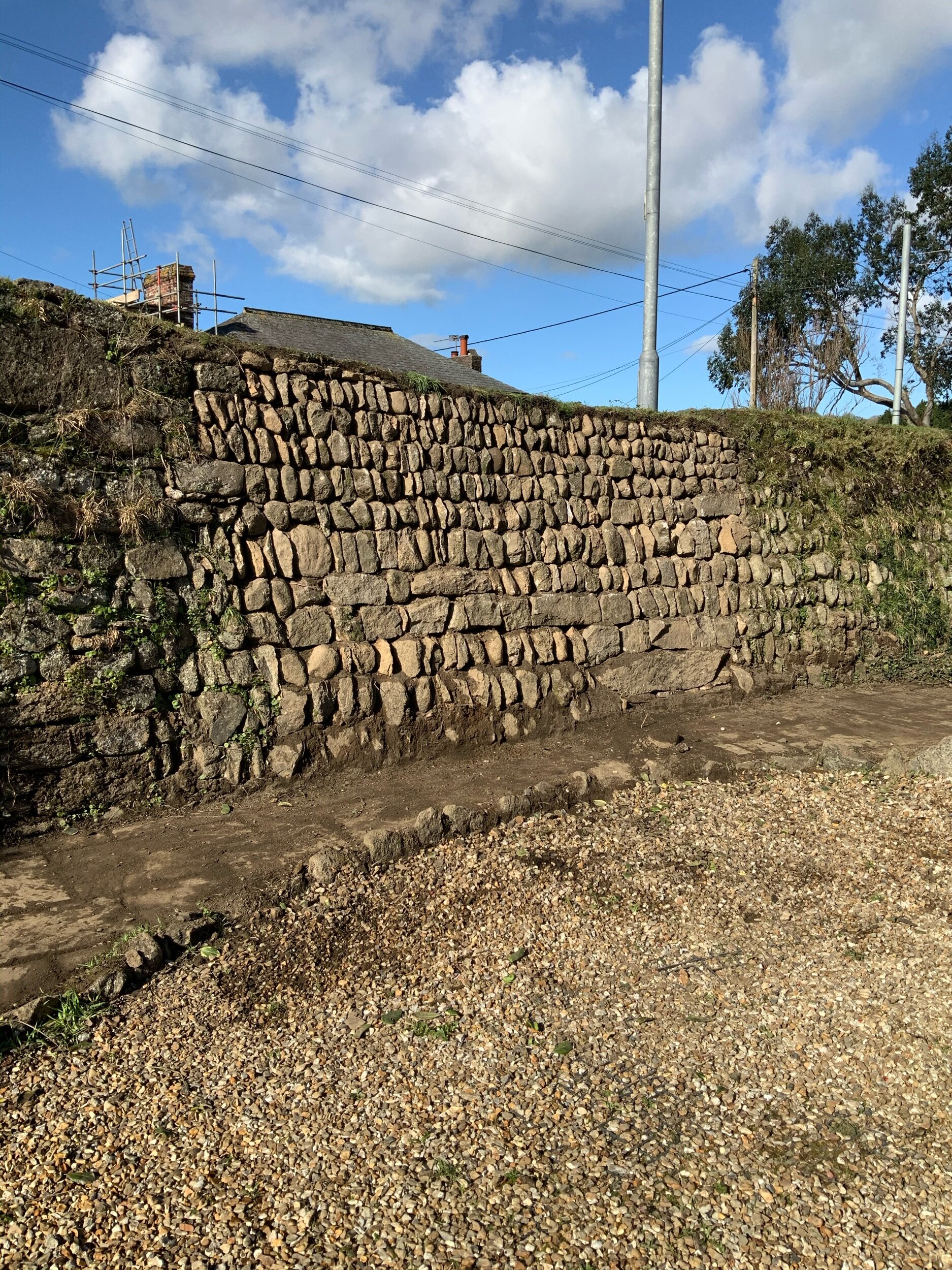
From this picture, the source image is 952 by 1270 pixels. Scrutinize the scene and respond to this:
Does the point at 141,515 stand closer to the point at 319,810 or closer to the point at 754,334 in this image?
the point at 319,810

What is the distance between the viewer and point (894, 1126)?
A: 11.1 ft

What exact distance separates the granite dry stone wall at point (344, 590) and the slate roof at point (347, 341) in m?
6.52

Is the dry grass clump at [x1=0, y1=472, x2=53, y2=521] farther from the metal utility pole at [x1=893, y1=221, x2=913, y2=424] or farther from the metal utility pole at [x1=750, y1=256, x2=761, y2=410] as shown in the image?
the metal utility pole at [x1=750, y1=256, x2=761, y2=410]

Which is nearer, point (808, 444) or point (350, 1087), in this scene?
point (350, 1087)

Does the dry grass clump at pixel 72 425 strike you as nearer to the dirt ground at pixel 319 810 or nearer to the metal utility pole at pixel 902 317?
the dirt ground at pixel 319 810

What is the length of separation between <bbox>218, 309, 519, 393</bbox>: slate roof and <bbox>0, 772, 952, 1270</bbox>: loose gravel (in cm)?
1132

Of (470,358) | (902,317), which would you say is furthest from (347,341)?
(902,317)

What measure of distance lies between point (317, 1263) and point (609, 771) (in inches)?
198

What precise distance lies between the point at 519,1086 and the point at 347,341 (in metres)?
15.9

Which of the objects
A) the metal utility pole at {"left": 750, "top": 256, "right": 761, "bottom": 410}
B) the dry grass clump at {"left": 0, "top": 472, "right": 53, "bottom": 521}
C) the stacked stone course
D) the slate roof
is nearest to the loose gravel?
the stacked stone course

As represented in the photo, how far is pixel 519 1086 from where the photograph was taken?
3.56 metres

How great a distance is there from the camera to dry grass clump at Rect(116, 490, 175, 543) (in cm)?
598

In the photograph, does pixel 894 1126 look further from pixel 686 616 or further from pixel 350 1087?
pixel 686 616

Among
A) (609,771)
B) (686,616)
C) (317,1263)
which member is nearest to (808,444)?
(686,616)
